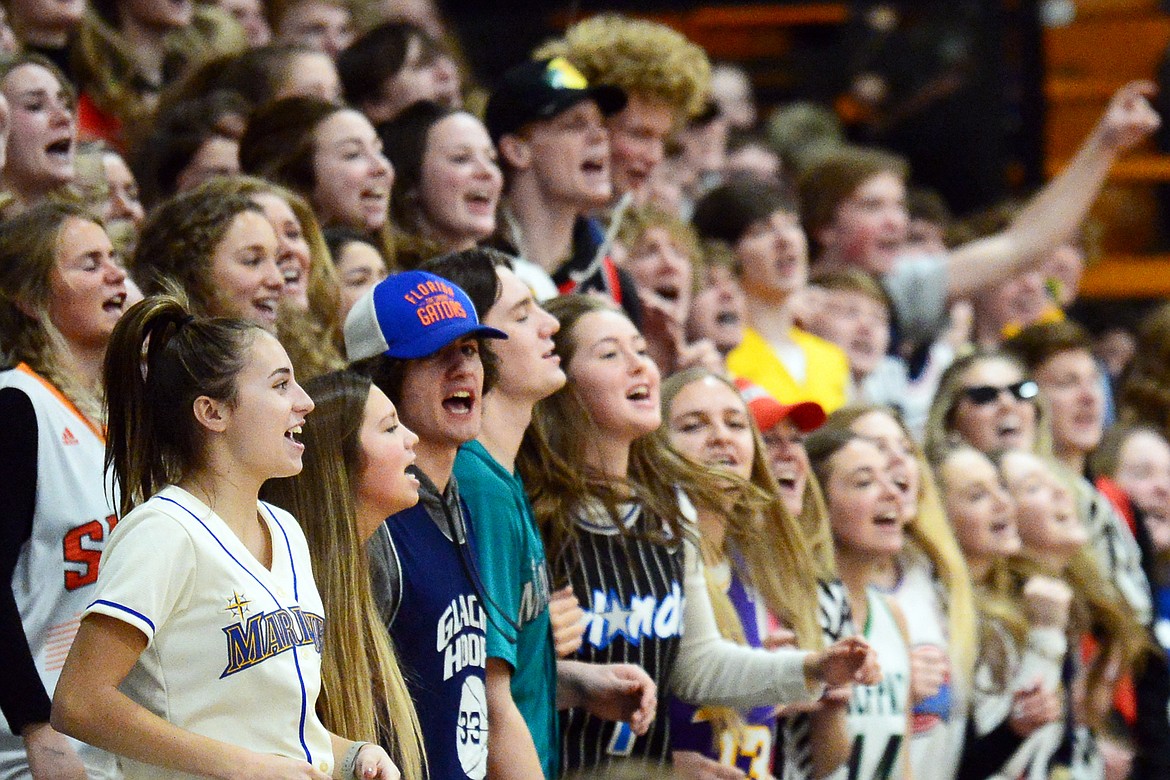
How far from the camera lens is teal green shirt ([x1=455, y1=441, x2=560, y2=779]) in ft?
10.6

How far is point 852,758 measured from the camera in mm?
4367

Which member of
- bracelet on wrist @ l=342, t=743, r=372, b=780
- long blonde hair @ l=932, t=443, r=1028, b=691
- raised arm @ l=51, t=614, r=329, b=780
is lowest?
long blonde hair @ l=932, t=443, r=1028, b=691

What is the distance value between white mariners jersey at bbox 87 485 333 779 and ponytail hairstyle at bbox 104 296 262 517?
0.07m

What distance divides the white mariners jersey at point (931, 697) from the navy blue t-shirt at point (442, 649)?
1.83 meters

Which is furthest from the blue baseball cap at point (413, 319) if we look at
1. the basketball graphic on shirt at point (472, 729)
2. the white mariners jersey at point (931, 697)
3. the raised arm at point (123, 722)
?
the white mariners jersey at point (931, 697)

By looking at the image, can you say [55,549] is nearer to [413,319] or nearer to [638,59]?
[413,319]

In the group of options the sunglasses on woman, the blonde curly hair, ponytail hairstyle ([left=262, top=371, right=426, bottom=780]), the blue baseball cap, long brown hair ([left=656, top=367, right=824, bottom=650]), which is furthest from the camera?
the sunglasses on woman

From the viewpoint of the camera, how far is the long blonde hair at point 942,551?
4.77 m

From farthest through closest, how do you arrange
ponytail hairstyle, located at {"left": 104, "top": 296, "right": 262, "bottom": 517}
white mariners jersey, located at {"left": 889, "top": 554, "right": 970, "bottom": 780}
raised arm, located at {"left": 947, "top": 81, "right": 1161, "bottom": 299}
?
1. raised arm, located at {"left": 947, "top": 81, "right": 1161, "bottom": 299}
2. white mariners jersey, located at {"left": 889, "top": 554, "right": 970, "bottom": 780}
3. ponytail hairstyle, located at {"left": 104, "top": 296, "right": 262, "bottom": 517}

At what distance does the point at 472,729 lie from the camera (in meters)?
3.11

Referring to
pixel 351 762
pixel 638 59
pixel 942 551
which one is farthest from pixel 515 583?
pixel 638 59

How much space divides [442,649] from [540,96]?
2098 mm

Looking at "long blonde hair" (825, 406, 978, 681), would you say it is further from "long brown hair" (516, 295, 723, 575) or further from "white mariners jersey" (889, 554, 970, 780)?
"long brown hair" (516, 295, 723, 575)

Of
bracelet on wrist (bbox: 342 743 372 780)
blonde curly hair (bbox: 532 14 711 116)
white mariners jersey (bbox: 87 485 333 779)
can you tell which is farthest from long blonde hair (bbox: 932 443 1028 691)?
white mariners jersey (bbox: 87 485 333 779)
